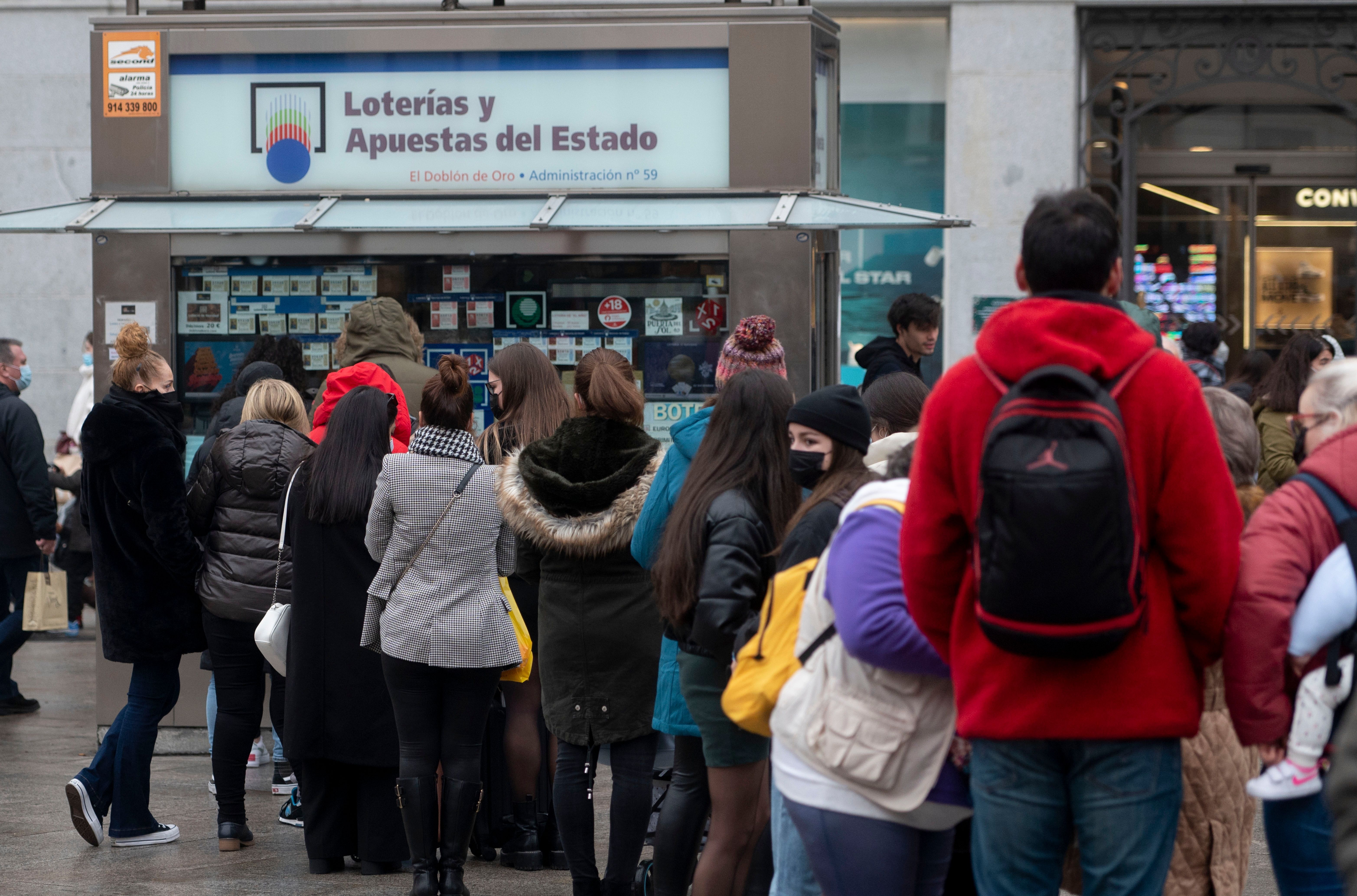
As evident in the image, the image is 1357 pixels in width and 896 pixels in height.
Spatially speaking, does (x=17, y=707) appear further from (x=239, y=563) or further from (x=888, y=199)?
(x=888, y=199)

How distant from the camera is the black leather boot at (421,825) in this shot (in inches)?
206

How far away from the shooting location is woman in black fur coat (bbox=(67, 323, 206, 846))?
6016 millimetres

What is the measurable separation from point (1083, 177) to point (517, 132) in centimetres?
603

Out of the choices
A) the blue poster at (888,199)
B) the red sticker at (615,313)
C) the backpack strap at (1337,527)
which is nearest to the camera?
the backpack strap at (1337,527)

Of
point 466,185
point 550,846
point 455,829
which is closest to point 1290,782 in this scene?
point 455,829

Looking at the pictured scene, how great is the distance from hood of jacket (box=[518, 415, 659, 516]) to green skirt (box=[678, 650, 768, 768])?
87 centimetres

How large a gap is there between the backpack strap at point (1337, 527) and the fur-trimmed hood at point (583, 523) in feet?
7.36

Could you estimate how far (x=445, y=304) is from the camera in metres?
7.94

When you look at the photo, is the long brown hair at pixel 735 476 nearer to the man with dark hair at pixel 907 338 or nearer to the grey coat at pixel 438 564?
the grey coat at pixel 438 564

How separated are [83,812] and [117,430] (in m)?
1.52

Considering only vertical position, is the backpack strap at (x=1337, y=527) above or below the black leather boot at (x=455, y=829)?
above

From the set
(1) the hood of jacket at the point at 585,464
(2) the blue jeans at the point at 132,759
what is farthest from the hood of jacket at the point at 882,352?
(2) the blue jeans at the point at 132,759

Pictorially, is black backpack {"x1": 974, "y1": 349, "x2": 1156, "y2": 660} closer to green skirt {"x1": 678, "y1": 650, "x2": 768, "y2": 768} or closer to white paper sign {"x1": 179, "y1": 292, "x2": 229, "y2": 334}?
green skirt {"x1": 678, "y1": 650, "x2": 768, "y2": 768}

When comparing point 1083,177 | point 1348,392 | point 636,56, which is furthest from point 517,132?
point 1083,177
